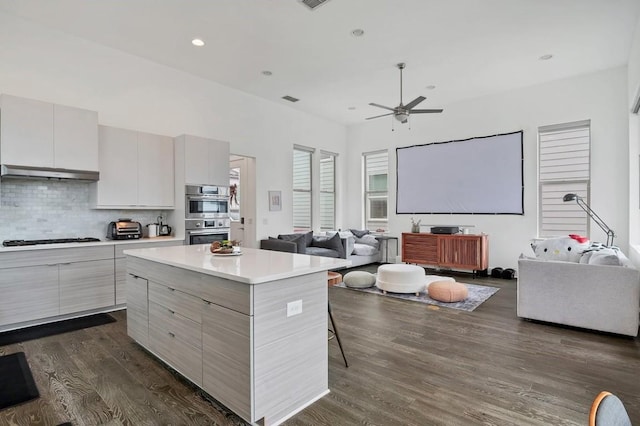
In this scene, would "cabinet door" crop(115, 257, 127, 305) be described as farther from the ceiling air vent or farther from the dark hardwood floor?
the ceiling air vent

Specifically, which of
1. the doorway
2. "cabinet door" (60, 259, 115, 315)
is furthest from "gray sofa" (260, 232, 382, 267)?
"cabinet door" (60, 259, 115, 315)

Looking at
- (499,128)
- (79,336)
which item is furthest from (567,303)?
(79,336)

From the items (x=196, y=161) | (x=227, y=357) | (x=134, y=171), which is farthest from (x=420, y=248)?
(x=227, y=357)

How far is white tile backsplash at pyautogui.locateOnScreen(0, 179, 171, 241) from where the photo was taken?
3947 millimetres

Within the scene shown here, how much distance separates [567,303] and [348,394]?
2711 mm

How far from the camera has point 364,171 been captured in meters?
8.58

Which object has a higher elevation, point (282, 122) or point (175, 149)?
point (282, 122)

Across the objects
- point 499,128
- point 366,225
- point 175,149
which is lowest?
point 366,225

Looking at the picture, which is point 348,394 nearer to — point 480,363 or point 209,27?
point 480,363

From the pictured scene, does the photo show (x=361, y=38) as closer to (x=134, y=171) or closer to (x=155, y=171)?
(x=155, y=171)

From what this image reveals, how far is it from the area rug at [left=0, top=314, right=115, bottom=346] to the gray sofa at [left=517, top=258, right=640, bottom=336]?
470 centimetres

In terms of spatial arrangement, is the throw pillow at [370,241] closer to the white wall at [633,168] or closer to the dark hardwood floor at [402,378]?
the dark hardwood floor at [402,378]

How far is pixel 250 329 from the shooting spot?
189 centimetres

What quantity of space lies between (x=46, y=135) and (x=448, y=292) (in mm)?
5145
